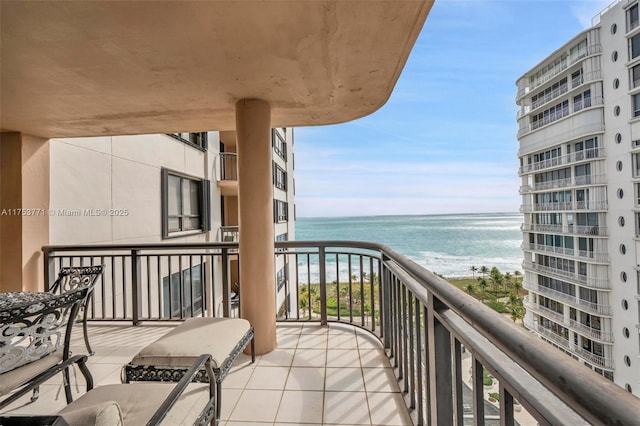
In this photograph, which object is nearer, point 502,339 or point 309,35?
point 502,339

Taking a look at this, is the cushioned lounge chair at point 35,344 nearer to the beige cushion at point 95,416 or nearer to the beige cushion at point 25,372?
the beige cushion at point 25,372

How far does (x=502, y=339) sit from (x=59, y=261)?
4877mm

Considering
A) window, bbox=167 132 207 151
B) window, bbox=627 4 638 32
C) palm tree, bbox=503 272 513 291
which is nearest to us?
window, bbox=627 4 638 32

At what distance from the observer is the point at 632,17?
16.9 feet

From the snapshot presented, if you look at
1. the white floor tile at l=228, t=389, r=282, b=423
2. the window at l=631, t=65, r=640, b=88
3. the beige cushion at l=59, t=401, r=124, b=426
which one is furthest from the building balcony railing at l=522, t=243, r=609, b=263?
the beige cushion at l=59, t=401, r=124, b=426

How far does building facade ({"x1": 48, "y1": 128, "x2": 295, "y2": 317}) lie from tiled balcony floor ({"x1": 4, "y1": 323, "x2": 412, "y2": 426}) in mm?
726

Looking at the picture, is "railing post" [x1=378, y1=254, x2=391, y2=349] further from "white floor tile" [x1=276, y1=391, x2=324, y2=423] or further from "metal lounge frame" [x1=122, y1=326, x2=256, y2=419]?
"metal lounge frame" [x1=122, y1=326, x2=256, y2=419]

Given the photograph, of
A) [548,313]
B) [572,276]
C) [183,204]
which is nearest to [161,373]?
[183,204]

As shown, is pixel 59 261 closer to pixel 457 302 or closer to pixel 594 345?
pixel 457 302

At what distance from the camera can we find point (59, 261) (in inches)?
144

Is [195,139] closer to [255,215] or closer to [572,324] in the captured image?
[255,215]

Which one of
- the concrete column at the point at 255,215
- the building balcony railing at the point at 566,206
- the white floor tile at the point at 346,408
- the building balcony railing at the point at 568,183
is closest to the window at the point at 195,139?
the concrete column at the point at 255,215

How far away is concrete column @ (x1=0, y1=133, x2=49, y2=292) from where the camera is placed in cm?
327

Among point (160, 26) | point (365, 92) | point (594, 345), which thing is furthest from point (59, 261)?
point (594, 345)
